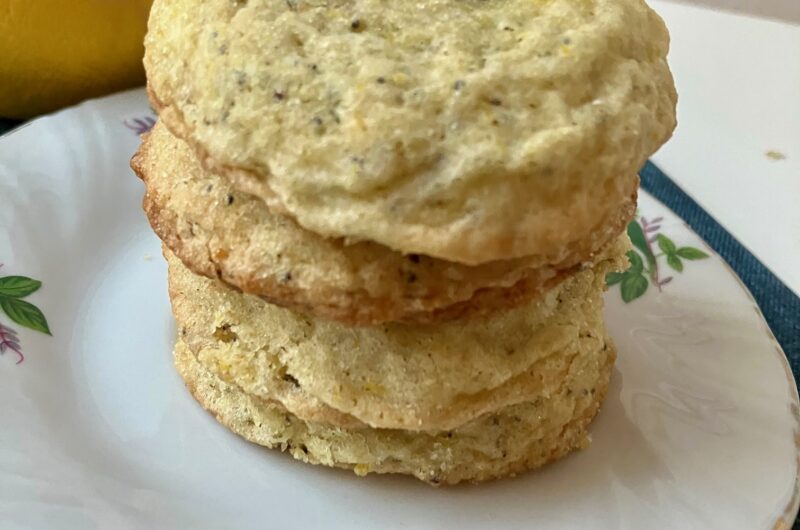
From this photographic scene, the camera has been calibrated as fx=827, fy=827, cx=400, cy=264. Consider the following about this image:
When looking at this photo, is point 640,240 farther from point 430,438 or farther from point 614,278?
point 430,438

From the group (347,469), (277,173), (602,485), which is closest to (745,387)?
(602,485)

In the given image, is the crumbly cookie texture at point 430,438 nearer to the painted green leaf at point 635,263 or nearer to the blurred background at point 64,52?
the painted green leaf at point 635,263

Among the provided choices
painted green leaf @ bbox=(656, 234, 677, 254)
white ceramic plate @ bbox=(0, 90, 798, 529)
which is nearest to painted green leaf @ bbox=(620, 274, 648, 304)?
white ceramic plate @ bbox=(0, 90, 798, 529)

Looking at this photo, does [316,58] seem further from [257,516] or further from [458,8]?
[257,516]

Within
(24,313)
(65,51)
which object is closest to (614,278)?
(24,313)

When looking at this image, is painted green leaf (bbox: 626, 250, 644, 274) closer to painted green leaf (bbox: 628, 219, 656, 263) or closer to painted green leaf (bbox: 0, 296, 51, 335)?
painted green leaf (bbox: 628, 219, 656, 263)

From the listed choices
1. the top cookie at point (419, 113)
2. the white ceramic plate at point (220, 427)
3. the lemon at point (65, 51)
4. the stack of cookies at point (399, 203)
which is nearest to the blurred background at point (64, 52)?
the lemon at point (65, 51)
